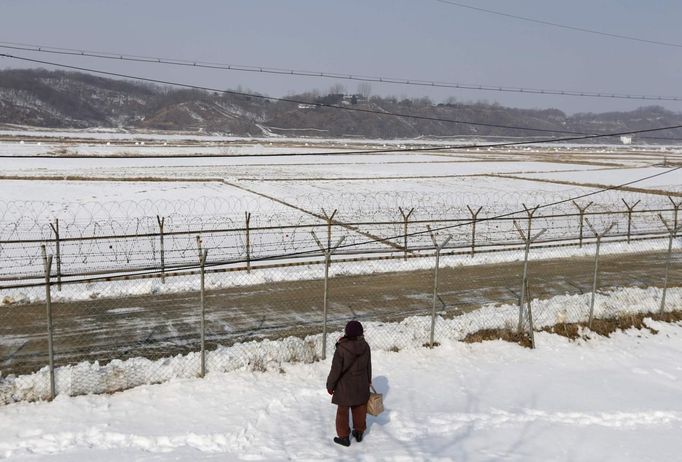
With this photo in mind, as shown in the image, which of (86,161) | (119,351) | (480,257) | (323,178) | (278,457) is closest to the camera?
(278,457)

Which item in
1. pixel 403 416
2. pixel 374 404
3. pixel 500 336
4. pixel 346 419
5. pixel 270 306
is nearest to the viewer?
pixel 346 419

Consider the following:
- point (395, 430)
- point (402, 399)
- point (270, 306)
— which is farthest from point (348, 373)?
point (270, 306)

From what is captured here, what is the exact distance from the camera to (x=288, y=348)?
10.2 metres

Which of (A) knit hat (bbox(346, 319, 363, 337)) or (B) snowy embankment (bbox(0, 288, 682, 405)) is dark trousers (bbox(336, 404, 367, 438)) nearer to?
(A) knit hat (bbox(346, 319, 363, 337))

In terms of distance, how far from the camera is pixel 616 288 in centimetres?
1572

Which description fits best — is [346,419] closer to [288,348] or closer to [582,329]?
[288,348]

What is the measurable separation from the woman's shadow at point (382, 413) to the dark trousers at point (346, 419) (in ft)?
1.52

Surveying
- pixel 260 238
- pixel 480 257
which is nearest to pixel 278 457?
pixel 480 257

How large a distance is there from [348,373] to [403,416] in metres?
1.64

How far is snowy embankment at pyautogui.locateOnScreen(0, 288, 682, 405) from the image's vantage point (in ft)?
28.6

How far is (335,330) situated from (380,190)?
86.8 ft

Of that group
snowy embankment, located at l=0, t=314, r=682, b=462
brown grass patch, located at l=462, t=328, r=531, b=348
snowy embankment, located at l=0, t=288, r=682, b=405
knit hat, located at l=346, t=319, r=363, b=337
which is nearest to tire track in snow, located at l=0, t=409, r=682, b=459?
snowy embankment, located at l=0, t=314, r=682, b=462

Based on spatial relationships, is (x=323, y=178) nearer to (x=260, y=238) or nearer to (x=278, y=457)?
(x=260, y=238)

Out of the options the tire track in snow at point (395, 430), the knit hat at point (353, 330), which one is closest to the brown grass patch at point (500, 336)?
the tire track in snow at point (395, 430)
